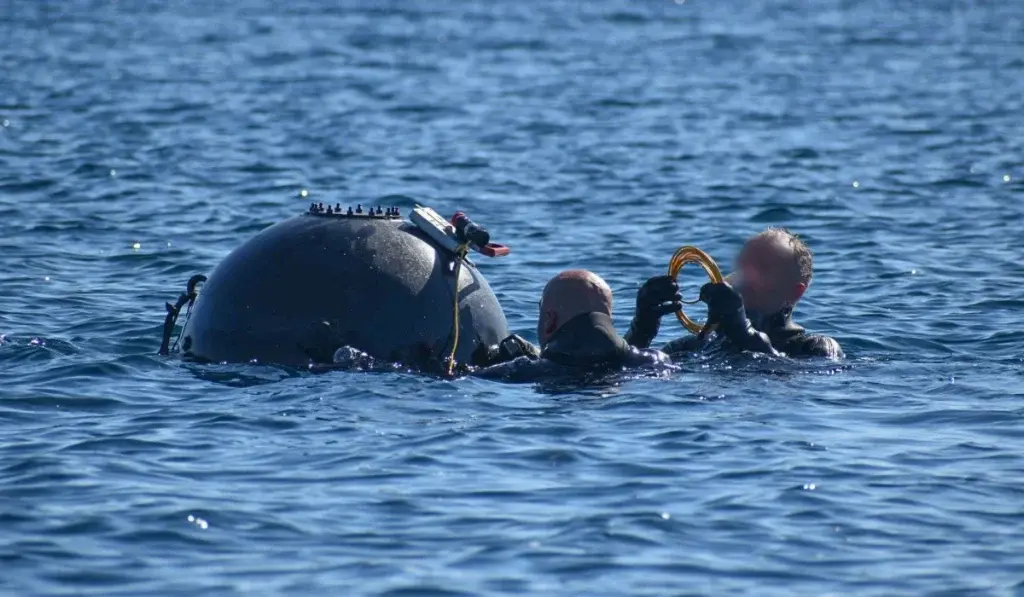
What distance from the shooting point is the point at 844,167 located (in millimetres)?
22469

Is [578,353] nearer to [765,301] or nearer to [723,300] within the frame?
[723,300]

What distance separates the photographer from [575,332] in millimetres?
10211

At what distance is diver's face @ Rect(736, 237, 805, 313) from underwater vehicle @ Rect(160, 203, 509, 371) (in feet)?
6.24

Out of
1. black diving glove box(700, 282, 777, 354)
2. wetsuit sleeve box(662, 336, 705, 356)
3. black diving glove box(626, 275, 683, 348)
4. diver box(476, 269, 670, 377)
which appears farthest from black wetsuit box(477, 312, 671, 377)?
wetsuit sleeve box(662, 336, 705, 356)

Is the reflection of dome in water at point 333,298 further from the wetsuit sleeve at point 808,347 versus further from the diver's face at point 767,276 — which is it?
the wetsuit sleeve at point 808,347

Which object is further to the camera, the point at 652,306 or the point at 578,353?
the point at 652,306

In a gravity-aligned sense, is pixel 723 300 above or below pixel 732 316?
above

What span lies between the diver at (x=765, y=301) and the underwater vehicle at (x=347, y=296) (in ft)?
3.88

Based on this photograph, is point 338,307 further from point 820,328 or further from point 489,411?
point 820,328

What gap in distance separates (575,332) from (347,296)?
1477mm

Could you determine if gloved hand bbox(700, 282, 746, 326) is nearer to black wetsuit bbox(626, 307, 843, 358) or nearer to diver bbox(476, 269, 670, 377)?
black wetsuit bbox(626, 307, 843, 358)

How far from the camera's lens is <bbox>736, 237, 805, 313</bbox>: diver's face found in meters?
11.2

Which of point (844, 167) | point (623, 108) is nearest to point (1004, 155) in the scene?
point (844, 167)

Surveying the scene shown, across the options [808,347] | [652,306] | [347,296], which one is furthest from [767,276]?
[347,296]
